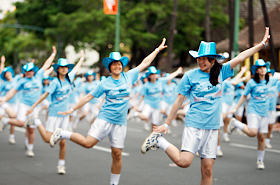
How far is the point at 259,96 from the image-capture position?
10016 mm

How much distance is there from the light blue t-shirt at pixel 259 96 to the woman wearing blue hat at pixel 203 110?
11.8 feet

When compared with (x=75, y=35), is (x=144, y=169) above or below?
below

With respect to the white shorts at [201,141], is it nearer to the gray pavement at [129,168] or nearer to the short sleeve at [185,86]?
the short sleeve at [185,86]

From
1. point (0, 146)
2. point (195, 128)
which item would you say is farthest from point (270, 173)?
point (0, 146)

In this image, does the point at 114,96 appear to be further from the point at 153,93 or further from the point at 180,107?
the point at 153,93

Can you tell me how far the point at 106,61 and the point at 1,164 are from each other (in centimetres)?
409

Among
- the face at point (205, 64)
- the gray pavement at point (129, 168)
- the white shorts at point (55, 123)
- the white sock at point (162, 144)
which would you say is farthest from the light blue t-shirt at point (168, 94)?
the face at point (205, 64)

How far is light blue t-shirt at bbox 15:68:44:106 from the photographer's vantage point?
37.6ft

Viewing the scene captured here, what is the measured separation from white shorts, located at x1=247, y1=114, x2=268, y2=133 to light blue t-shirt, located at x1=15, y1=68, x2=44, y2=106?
15.5 feet

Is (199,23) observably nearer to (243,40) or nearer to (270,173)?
(243,40)

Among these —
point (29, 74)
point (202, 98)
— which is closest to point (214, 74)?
point (202, 98)

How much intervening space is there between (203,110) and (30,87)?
6.14 meters

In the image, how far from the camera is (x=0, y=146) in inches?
524

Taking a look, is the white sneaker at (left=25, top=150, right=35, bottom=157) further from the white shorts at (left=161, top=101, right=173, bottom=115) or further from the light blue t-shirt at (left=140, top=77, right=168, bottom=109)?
the white shorts at (left=161, top=101, right=173, bottom=115)
